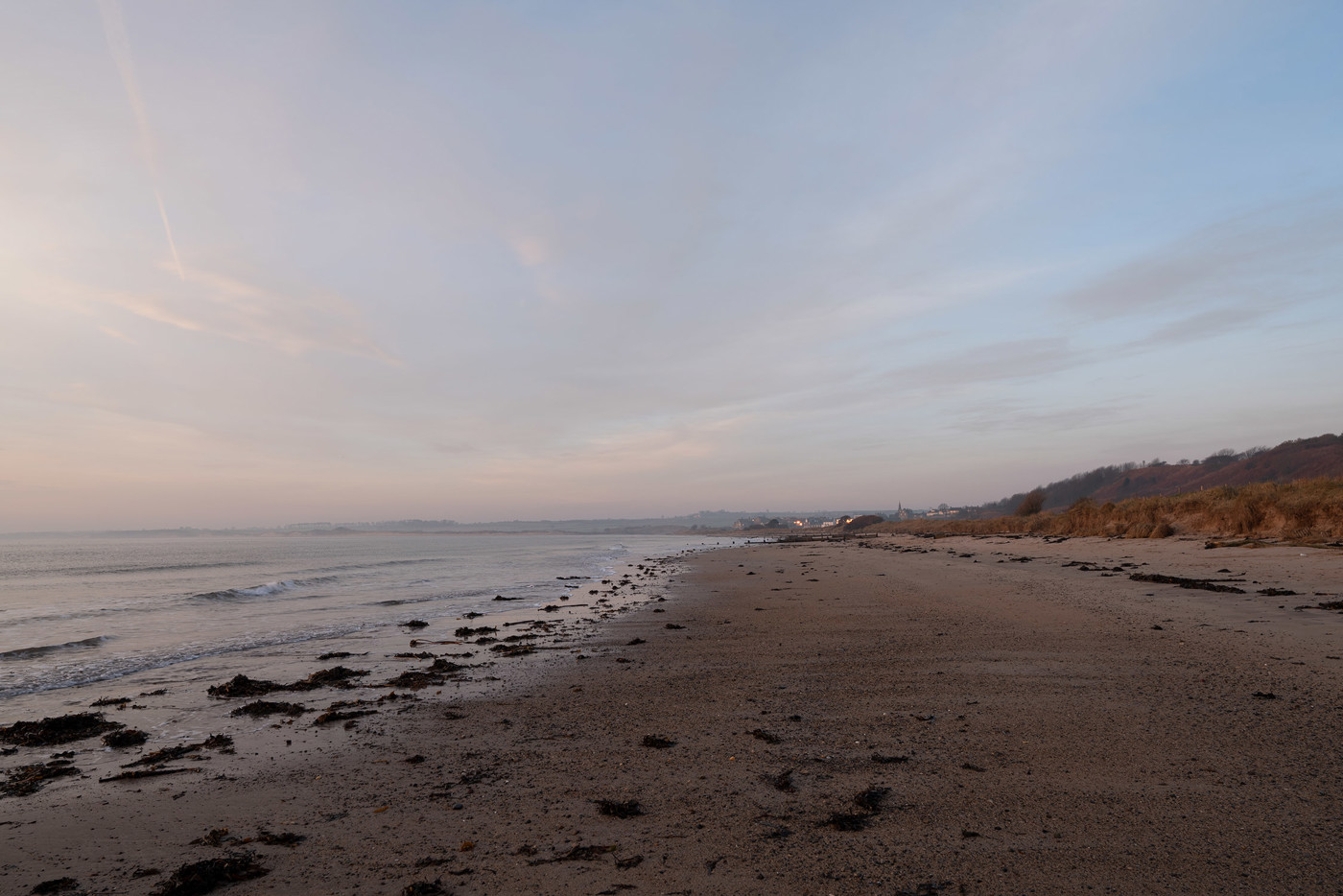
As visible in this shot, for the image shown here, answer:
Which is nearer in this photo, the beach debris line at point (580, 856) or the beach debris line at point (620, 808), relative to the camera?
the beach debris line at point (580, 856)

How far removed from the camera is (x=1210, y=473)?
232 feet

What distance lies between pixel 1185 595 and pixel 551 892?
14437mm

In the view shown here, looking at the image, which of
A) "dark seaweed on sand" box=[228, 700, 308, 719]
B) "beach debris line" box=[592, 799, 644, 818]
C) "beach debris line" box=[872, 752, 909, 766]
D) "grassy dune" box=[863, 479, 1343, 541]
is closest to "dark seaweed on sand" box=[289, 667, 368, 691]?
"dark seaweed on sand" box=[228, 700, 308, 719]

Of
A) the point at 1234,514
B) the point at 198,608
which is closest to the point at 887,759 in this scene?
the point at 198,608

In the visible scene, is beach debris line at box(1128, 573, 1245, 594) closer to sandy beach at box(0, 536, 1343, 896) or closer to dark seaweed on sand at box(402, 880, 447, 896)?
sandy beach at box(0, 536, 1343, 896)

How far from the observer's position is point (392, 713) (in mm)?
7398

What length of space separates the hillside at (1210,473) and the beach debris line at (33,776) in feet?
121

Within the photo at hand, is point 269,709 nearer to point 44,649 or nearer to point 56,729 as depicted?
point 56,729

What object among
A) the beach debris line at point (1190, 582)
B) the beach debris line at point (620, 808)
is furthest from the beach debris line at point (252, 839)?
the beach debris line at point (1190, 582)

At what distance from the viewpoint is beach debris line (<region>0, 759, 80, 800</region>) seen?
17.3ft

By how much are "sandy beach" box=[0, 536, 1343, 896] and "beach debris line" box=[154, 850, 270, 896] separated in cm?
3

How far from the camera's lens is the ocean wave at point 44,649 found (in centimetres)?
1184

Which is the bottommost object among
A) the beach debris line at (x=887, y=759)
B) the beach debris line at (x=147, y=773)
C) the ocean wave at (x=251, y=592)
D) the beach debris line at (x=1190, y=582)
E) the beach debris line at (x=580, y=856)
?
the ocean wave at (x=251, y=592)

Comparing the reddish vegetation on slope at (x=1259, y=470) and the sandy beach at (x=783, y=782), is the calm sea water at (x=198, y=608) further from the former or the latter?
the reddish vegetation on slope at (x=1259, y=470)
